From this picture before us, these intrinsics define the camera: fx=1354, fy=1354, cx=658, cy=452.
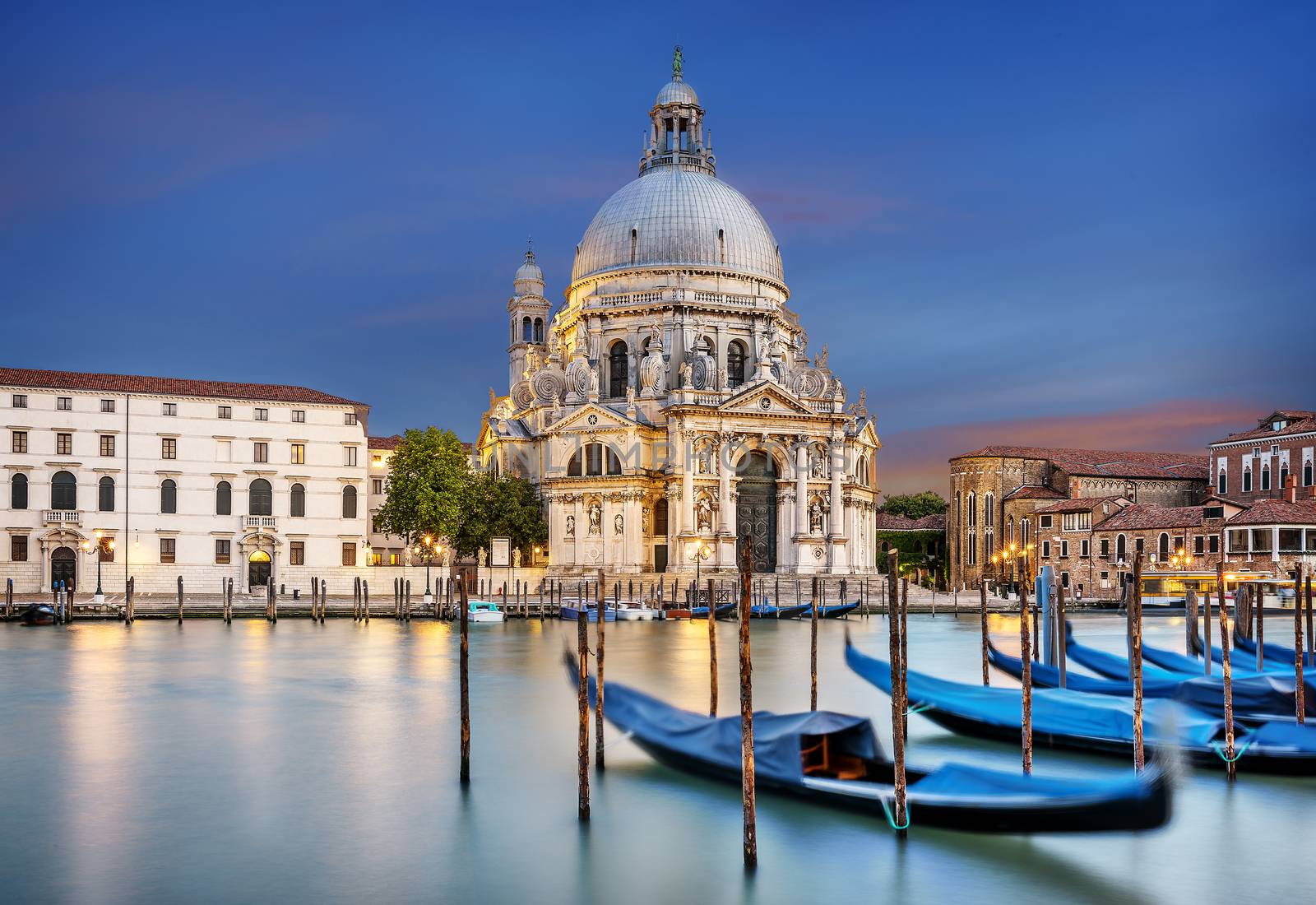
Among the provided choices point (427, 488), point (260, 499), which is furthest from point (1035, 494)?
point (260, 499)

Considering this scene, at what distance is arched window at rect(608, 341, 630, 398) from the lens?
4753 centimetres

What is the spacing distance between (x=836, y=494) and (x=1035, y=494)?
13.3 metres

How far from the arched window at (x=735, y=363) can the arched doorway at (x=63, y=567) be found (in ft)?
70.4

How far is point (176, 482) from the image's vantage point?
38.4 meters

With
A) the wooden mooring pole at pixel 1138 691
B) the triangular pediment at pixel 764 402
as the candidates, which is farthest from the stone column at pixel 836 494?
the wooden mooring pole at pixel 1138 691

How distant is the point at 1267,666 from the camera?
20.6 m

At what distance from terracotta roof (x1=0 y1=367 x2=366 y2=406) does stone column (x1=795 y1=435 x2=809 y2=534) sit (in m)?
14.3

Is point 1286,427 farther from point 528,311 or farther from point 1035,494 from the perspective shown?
point 528,311

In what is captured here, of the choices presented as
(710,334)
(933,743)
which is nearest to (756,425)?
(710,334)

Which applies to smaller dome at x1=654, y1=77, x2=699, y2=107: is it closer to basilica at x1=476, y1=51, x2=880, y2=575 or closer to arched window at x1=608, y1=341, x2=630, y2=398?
basilica at x1=476, y1=51, x2=880, y2=575

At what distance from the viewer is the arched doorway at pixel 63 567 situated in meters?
37.5

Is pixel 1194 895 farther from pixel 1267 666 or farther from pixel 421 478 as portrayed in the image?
pixel 421 478

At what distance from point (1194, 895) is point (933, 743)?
16.0ft

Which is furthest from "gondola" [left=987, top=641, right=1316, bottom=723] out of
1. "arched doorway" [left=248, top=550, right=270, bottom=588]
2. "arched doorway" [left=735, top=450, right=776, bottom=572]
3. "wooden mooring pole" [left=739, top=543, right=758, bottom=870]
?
"arched doorway" [left=248, top=550, right=270, bottom=588]
